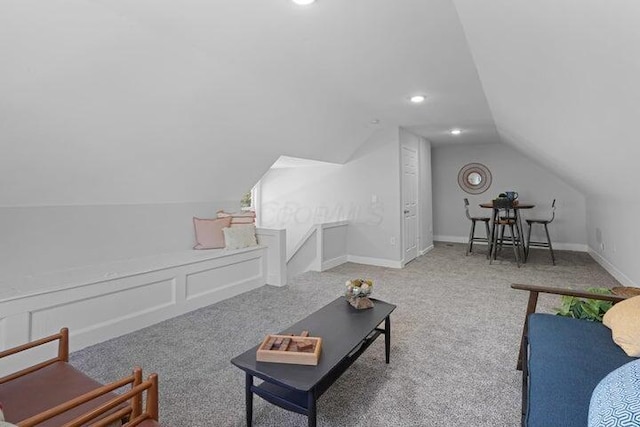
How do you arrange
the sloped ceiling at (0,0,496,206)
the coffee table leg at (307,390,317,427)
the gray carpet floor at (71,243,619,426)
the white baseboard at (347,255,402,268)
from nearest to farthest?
the coffee table leg at (307,390,317,427), the gray carpet floor at (71,243,619,426), the sloped ceiling at (0,0,496,206), the white baseboard at (347,255,402,268)

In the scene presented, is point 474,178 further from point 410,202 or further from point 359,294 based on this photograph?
point 359,294

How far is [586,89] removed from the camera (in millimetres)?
1623

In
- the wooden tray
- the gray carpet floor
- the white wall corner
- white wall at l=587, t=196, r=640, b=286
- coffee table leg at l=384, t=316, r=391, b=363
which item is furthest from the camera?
the white wall corner

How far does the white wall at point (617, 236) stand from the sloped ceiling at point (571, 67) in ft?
2.81

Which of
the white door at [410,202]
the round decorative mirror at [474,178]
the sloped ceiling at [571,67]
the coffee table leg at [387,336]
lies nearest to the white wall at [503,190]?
the round decorative mirror at [474,178]

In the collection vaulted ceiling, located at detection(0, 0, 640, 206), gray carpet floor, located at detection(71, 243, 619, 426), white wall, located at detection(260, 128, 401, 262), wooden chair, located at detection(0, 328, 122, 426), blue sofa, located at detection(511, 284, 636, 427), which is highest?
vaulted ceiling, located at detection(0, 0, 640, 206)

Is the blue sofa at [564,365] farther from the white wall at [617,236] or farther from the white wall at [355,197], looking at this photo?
the white wall at [355,197]

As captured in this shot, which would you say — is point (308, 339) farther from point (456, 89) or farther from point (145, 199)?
point (456, 89)

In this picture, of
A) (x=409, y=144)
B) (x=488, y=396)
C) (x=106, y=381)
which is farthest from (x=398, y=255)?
(x=106, y=381)

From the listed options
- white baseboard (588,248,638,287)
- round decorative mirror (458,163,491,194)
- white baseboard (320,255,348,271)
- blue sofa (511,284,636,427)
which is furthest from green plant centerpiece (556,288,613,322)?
round decorative mirror (458,163,491,194)

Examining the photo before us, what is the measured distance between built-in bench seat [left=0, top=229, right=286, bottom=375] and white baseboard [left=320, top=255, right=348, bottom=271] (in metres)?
1.22

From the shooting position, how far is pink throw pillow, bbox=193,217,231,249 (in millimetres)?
3756

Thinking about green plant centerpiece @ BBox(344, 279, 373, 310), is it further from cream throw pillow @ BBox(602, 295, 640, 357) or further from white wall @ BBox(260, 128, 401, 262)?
white wall @ BBox(260, 128, 401, 262)

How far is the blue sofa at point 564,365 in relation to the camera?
1.02 meters
